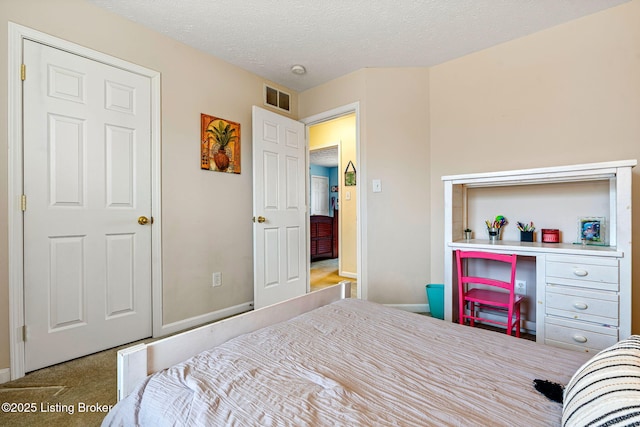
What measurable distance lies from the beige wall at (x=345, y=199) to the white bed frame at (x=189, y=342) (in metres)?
2.97

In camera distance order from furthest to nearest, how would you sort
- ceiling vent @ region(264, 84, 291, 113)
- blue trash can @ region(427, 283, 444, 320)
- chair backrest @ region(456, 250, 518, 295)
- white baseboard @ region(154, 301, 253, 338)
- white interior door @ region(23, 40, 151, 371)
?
ceiling vent @ region(264, 84, 291, 113), blue trash can @ region(427, 283, 444, 320), white baseboard @ region(154, 301, 253, 338), chair backrest @ region(456, 250, 518, 295), white interior door @ region(23, 40, 151, 371)

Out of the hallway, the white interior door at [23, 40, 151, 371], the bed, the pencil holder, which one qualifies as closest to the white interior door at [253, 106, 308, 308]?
the hallway

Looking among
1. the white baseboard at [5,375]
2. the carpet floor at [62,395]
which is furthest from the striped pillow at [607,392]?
the white baseboard at [5,375]

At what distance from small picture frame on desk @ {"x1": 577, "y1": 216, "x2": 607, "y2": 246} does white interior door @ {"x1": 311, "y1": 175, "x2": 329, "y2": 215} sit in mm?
5049

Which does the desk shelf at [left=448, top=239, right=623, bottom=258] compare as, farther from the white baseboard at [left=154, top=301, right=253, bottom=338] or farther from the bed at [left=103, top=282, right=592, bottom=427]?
the white baseboard at [left=154, top=301, right=253, bottom=338]

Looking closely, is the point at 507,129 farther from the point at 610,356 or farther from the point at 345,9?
the point at 610,356

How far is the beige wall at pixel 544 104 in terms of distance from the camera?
6.61 ft

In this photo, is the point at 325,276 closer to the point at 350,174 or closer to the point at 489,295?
the point at 350,174

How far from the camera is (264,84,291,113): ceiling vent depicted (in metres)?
3.13

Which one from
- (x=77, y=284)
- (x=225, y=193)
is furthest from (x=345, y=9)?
(x=77, y=284)

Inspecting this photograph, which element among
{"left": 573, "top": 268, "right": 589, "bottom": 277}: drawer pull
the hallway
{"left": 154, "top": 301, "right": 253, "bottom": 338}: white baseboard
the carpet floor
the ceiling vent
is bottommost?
the hallway

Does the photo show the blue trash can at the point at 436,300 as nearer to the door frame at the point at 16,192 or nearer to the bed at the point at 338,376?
the bed at the point at 338,376

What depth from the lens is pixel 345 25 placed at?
86.7 inches

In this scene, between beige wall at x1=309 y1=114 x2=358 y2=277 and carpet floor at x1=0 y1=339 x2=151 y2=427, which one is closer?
carpet floor at x1=0 y1=339 x2=151 y2=427
